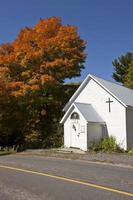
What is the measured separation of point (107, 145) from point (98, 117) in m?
2.52

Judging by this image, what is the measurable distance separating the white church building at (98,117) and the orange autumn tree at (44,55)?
3.44 metres

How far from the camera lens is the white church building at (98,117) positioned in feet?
94.8

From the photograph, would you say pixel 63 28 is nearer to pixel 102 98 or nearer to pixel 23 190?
pixel 102 98

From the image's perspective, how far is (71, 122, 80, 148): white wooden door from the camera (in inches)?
1167

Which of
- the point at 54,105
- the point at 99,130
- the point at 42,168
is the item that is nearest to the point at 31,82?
the point at 54,105

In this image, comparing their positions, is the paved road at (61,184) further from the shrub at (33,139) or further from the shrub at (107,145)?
the shrub at (33,139)

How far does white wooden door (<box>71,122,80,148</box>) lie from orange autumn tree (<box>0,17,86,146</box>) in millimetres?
3444

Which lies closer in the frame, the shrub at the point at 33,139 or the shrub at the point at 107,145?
the shrub at the point at 107,145

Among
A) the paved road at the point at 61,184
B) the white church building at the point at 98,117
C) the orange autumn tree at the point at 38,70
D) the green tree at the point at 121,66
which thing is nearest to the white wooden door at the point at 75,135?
the white church building at the point at 98,117

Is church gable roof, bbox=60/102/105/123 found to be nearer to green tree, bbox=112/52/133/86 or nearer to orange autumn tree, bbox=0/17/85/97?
orange autumn tree, bbox=0/17/85/97

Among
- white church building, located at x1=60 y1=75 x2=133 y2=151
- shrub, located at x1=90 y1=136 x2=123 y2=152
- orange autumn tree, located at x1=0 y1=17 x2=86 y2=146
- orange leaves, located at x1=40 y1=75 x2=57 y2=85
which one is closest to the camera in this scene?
shrub, located at x1=90 y1=136 x2=123 y2=152

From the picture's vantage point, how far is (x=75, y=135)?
29844mm

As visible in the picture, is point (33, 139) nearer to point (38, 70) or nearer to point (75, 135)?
point (75, 135)

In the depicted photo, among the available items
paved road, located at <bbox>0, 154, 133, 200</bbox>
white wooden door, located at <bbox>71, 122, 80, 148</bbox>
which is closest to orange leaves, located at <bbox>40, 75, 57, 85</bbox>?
white wooden door, located at <bbox>71, 122, 80, 148</bbox>
